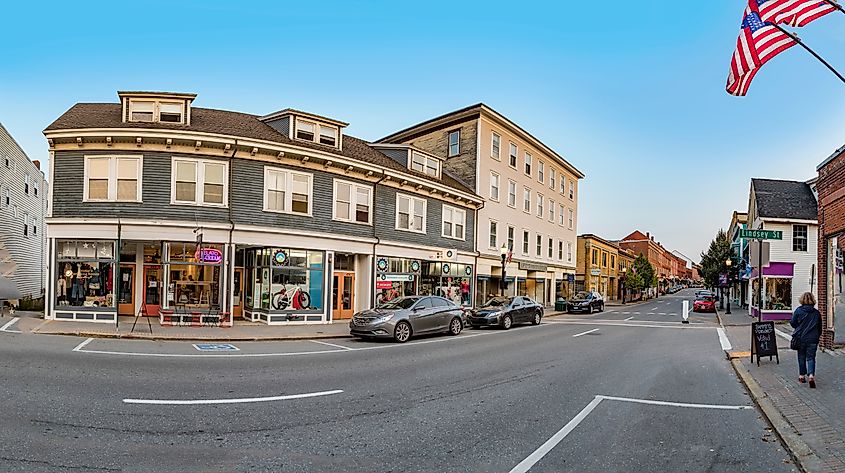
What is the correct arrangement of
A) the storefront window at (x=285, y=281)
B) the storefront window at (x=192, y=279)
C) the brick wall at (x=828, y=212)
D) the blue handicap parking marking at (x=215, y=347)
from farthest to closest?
1. the storefront window at (x=285, y=281)
2. the storefront window at (x=192, y=279)
3. the blue handicap parking marking at (x=215, y=347)
4. the brick wall at (x=828, y=212)

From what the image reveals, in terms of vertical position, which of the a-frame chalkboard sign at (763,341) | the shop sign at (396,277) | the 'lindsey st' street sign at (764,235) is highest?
the 'lindsey st' street sign at (764,235)

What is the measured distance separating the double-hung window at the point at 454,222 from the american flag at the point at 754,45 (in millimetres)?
20204

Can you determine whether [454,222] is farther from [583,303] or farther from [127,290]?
[127,290]

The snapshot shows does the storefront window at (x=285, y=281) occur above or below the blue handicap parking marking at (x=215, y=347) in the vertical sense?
above

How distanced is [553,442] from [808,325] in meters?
6.36

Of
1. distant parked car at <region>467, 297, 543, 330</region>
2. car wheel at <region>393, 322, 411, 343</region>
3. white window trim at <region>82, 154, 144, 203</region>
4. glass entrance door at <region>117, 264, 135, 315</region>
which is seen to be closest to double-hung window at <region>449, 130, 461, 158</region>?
distant parked car at <region>467, 297, 543, 330</region>

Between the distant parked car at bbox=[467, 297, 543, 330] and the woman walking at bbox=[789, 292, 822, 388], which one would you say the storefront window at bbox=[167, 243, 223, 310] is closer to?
the distant parked car at bbox=[467, 297, 543, 330]

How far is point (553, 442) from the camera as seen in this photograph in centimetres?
673

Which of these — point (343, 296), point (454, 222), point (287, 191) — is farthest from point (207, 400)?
point (454, 222)

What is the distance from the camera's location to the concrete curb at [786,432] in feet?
19.9

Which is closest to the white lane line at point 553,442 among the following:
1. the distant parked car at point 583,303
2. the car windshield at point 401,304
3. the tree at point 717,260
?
the car windshield at point 401,304

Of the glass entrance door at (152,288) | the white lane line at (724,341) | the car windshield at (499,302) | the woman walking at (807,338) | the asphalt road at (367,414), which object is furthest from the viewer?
the car windshield at (499,302)

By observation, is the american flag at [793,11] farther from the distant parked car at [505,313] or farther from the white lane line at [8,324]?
the white lane line at [8,324]

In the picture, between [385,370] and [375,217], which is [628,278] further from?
[385,370]
